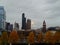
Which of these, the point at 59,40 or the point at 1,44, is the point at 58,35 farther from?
the point at 1,44

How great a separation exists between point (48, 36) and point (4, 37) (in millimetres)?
20303

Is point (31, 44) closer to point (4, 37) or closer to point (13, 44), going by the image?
point (13, 44)

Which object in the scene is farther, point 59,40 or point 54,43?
point 59,40

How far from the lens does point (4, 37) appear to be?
9456cm

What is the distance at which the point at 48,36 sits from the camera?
98.7m

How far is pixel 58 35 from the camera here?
335 feet

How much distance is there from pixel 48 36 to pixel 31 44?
14406 millimetres

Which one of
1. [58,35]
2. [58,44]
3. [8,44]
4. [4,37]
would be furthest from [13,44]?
[58,35]

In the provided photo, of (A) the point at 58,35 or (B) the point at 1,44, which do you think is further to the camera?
(A) the point at 58,35

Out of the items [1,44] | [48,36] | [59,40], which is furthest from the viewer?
[48,36]

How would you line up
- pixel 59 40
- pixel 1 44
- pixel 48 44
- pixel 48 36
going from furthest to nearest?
pixel 48 36
pixel 59 40
pixel 48 44
pixel 1 44

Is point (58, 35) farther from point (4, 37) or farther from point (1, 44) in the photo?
point (1, 44)

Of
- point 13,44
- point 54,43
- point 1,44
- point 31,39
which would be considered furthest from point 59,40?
point 1,44


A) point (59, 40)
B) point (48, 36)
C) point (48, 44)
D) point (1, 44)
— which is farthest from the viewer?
point (48, 36)
